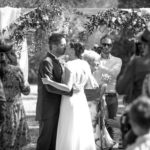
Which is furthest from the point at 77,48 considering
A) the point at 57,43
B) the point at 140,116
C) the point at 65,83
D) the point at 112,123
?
the point at 140,116

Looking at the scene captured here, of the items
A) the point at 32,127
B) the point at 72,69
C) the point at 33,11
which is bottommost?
the point at 32,127

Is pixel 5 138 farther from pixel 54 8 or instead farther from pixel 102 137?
pixel 54 8

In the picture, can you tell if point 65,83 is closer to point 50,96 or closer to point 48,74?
point 48,74

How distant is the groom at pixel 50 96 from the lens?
9680 millimetres

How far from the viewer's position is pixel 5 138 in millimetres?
9797

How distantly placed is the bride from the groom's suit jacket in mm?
144

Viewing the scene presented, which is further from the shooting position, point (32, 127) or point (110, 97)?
point (32, 127)

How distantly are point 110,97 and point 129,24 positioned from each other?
1506mm

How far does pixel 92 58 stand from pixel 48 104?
1.17m

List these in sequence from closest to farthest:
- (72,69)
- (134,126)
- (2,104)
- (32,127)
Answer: (134,126) → (2,104) → (72,69) → (32,127)

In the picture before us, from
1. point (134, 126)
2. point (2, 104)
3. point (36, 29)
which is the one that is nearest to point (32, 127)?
point (36, 29)

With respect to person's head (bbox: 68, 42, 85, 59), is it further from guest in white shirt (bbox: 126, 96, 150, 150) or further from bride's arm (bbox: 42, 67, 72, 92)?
guest in white shirt (bbox: 126, 96, 150, 150)

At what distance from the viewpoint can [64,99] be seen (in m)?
9.73

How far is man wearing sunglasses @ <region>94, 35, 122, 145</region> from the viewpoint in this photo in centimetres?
1119
